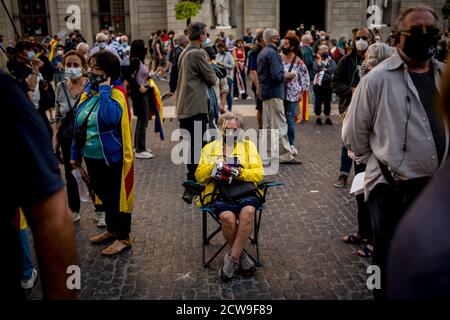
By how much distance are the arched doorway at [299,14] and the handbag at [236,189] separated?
1160 inches

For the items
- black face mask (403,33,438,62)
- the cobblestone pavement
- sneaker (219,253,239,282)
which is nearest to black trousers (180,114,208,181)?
the cobblestone pavement

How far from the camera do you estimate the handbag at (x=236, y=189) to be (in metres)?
4.79

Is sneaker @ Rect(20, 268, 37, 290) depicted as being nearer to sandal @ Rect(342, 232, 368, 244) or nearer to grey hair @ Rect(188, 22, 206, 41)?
sandal @ Rect(342, 232, 368, 244)

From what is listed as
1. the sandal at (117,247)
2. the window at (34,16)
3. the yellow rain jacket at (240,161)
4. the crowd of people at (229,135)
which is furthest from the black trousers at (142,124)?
the window at (34,16)

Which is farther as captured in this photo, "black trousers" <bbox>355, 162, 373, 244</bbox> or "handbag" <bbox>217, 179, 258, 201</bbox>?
"black trousers" <bbox>355, 162, 373, 244</bbox>

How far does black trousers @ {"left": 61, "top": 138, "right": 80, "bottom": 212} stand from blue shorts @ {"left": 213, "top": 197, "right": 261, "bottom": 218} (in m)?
1.96

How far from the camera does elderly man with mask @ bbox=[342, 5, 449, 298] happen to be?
3.28 meters

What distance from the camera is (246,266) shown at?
473 cm

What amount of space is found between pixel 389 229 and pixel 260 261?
183 centimetres

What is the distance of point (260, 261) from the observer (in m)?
5.03

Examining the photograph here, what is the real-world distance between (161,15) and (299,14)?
9.27m

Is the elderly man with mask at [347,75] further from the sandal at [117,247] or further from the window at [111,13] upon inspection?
the window at [111,13]

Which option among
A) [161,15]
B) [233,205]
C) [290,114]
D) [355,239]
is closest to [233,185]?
[233,205]
